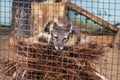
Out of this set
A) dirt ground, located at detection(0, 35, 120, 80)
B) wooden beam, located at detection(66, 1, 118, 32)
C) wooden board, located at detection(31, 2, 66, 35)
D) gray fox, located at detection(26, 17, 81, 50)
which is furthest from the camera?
wooden beam, located at detection(66, 1, 118, 32)

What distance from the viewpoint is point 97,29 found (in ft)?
20.7

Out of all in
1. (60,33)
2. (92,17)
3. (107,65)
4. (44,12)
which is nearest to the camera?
(60,33)

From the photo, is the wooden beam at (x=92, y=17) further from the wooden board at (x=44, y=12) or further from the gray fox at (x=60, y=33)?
the gray fox at (x=60, y=33)

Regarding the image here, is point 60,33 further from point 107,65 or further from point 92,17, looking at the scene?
point 92,17

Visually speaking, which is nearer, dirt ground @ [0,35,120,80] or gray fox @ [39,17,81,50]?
gray fox @ [39,17,81,50]

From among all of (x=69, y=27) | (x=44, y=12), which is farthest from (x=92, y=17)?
(x=69, y=27)

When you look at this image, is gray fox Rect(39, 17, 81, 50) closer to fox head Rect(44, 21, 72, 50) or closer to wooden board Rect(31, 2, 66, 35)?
fox head Rect(44, 21, 72, 50)

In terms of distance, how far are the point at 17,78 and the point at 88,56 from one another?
2.74ft

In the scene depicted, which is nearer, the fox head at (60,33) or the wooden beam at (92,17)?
the fox head at (60,33)

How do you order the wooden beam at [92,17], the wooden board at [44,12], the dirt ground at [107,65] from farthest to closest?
the wooden beam at [92,17], the wooden board at [44,12], the dirt ground at [107,65]

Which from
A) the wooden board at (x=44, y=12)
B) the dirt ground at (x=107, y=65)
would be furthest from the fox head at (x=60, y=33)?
the wooden board at (x=44, y=12)

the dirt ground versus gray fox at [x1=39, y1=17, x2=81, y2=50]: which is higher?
gray fox at [x1=39, y1=17, x2=81, y2=50]

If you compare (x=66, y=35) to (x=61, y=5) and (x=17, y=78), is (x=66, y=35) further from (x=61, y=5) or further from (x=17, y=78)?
(x=61, y=5)

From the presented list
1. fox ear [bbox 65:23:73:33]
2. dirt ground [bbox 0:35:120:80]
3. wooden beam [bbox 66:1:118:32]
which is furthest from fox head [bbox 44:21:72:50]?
wooden beam [bbox 66:1:118:32]
